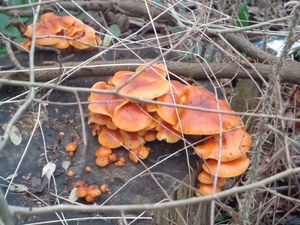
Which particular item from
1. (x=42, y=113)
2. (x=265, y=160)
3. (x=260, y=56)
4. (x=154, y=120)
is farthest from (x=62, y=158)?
(x=260, y=56)

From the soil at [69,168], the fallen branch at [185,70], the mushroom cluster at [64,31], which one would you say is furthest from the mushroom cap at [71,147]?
the mushroom cluster at [64,31]

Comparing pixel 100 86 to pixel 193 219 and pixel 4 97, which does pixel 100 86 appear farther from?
pixel 193 219

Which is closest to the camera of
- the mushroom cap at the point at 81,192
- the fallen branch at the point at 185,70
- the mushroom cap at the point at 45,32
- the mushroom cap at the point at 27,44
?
→ the mushroom cap at the point at 81,192

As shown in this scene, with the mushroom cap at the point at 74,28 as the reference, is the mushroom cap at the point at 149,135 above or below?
below

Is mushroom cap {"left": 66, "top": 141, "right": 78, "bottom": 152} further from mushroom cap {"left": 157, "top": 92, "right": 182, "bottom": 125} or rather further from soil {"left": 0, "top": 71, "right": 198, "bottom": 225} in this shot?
mushroom cap {"left": 157, "top": 92, "right": 182, "bottom": 125}

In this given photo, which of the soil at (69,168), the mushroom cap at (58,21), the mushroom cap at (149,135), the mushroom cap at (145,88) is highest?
the mushroom cap at (58,21)

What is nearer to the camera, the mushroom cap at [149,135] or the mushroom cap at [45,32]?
the mushroom cap at [149,135]

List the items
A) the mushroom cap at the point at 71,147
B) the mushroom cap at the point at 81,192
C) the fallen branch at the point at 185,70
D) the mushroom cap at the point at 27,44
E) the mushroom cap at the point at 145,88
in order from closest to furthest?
the mushroom cap at the point at 81,192 → the mushroom cap at the point at 145,88 → the mushroom cap at the point at 71,147 → the fallen branch at the point at 185,70 → the mushroom cap at the point at 27,44

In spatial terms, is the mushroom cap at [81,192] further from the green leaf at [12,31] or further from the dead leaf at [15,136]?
the green leaf at [12,31]

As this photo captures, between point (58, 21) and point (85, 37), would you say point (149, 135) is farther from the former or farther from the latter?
point (58, 21)
